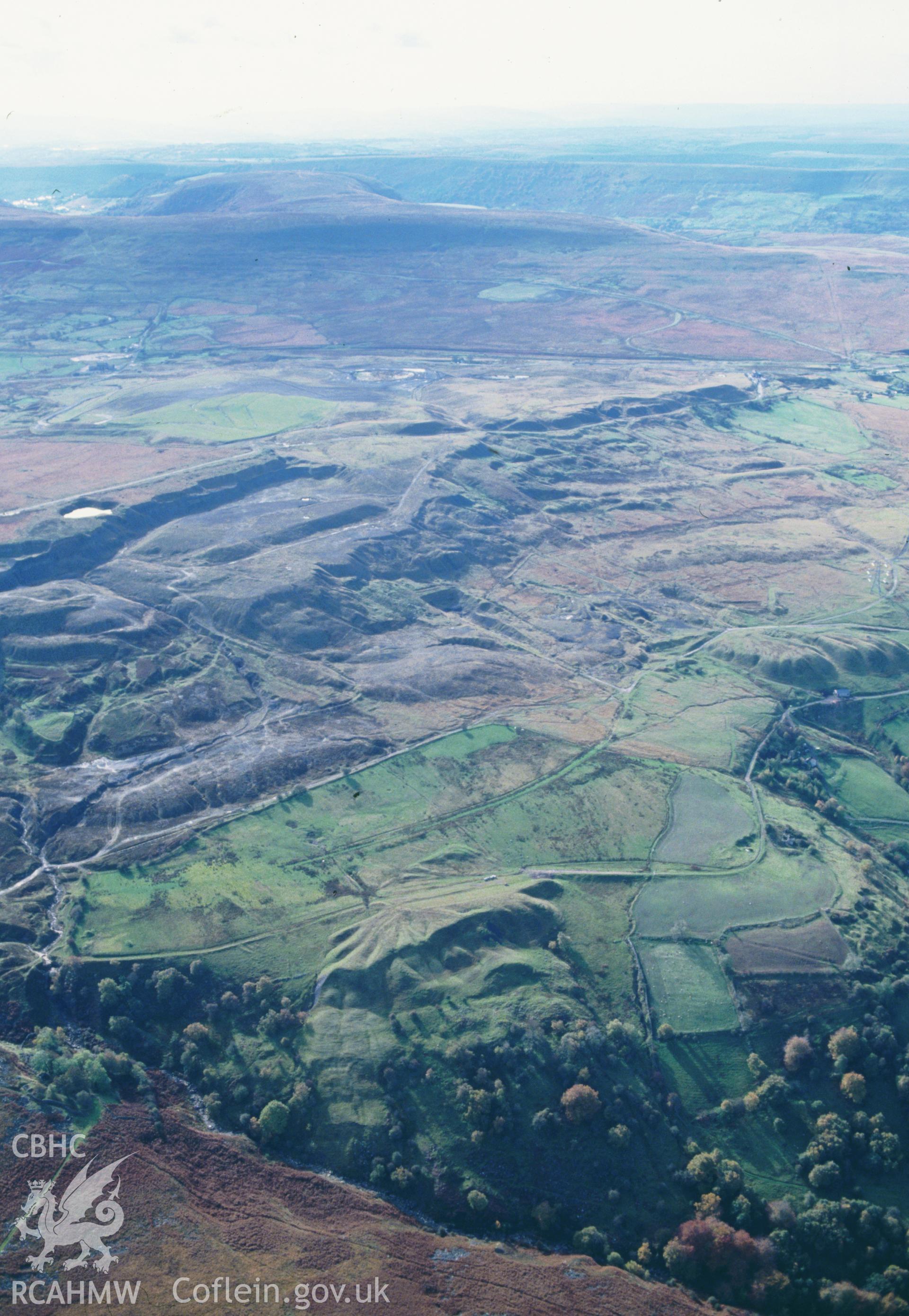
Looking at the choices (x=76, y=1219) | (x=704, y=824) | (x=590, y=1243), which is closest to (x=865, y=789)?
(x=704, y=824)

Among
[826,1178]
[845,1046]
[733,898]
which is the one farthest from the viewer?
[733,898]

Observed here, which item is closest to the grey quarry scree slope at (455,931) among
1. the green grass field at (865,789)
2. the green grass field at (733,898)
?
the green grass field at (733,898)

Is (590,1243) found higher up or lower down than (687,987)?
lower down

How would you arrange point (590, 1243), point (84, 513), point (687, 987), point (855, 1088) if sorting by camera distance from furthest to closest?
point (84, 513) → point (687, 987) → point (855, 1088) → point (590, 1243)

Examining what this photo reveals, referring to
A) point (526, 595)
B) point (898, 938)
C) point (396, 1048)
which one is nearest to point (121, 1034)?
point (396, 1048)

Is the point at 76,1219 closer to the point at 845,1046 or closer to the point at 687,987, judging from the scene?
the point at 687,987

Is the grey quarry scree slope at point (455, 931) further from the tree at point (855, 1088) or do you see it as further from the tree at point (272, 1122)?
the tree at point (855, 1088)

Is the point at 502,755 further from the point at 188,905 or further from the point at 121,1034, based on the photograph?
the point at 121,1034
